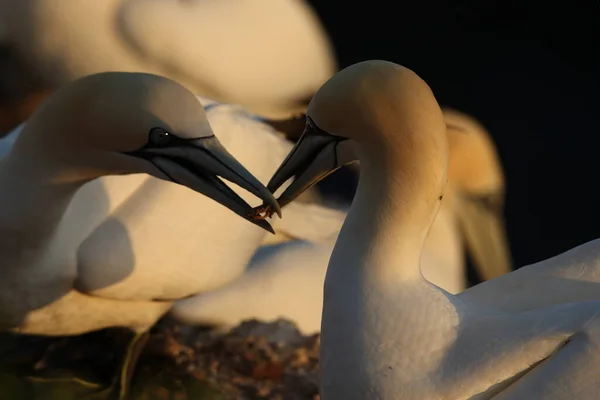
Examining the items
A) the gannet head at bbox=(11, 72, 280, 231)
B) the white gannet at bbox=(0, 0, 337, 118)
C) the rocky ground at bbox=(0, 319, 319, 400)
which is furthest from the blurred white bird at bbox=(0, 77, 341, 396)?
the white gannet at bbox=(0, 0, 337, 118)

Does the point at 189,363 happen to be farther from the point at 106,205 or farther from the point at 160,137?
the point at 160,137

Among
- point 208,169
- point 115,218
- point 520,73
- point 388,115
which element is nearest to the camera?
point 388,115

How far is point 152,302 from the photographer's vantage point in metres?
2.33

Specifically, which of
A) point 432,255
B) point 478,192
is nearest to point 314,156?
point 432,255

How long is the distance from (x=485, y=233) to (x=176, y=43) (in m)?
1.07

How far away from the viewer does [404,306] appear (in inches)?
57.1

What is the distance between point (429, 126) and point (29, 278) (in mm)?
915

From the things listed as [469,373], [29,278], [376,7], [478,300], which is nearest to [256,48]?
[376,7]

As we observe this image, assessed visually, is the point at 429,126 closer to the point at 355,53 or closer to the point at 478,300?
the point at 478,300

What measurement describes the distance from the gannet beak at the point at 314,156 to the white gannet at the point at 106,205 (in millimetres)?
71

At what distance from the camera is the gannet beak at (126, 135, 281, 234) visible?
1.65m

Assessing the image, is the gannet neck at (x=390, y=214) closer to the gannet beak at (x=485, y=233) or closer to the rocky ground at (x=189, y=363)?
the rocky ground at (x=189, y=363)

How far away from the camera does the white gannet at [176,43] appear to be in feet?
9.82

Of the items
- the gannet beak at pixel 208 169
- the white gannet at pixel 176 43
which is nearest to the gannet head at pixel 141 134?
the gannet beak at pixel 208 169
